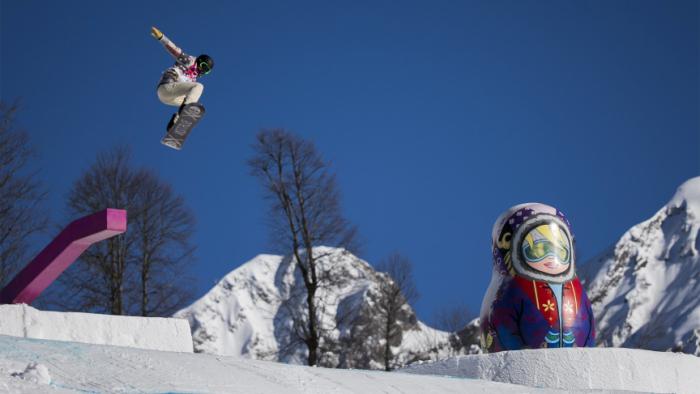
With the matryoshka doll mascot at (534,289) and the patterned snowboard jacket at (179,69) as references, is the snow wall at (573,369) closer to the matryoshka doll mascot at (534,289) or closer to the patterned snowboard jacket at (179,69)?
the matryoshka doll mascot at (534,289)

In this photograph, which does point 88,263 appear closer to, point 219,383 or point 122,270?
point 122,270

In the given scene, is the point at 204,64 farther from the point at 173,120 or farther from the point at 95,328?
the point at 95,328

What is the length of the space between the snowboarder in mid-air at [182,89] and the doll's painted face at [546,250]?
5031 mm

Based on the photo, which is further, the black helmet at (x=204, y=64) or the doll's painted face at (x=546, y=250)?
the doll's painted face at (x=546, y=250)

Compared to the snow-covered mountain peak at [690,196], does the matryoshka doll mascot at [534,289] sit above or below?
below

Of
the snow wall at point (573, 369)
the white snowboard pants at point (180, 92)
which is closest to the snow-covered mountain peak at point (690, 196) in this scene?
the snow wall at point (573, 369)

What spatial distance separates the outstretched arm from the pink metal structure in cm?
229

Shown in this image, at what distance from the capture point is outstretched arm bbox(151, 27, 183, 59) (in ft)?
42.7

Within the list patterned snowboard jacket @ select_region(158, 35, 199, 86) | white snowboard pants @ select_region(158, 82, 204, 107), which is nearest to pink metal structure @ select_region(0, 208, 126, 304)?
white snowboard pants @ select_region(158, 82, 204, 107)

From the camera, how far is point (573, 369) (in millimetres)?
12531

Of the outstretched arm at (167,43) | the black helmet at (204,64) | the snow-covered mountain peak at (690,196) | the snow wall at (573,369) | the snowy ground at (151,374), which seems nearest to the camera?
the snowy ground at (151,374)

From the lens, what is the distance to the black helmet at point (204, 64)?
44.7 feet

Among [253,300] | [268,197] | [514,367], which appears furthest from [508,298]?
[253,300]

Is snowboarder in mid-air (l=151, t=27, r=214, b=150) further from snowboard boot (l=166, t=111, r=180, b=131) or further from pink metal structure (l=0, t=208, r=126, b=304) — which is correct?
pink metal structure (l=0, t=208, r=126, b=304)
